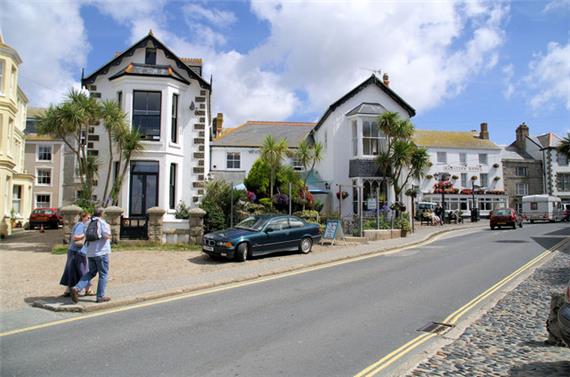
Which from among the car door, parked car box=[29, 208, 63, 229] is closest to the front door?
the car door

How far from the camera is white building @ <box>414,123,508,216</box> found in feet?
153

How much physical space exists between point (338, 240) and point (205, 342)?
536 inches

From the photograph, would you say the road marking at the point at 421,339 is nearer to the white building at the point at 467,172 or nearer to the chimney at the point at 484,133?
the white building at the point at 467,172

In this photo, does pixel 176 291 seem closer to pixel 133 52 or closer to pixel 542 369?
pixel 542 369

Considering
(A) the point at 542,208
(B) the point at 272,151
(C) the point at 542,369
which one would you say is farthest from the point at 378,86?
(A) the point at 542,208

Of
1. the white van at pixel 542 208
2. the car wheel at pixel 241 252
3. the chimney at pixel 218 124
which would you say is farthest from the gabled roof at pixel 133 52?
the white van at pixel 542 208

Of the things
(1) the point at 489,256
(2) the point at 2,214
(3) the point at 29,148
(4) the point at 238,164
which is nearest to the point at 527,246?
A: (1) the point at 489,256

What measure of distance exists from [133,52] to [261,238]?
37.7 ft

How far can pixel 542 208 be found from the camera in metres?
42.4

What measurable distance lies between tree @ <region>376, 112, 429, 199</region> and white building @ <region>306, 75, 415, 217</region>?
41.8 inches

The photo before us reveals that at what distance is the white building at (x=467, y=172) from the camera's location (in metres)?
46.6

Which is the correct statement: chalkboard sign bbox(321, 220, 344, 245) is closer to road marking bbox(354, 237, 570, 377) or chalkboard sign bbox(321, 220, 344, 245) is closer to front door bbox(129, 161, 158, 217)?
road marking bbox(354, 237, 570, 377)

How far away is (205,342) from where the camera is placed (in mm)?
5871

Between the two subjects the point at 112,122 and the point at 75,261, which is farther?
the point at 112,122
